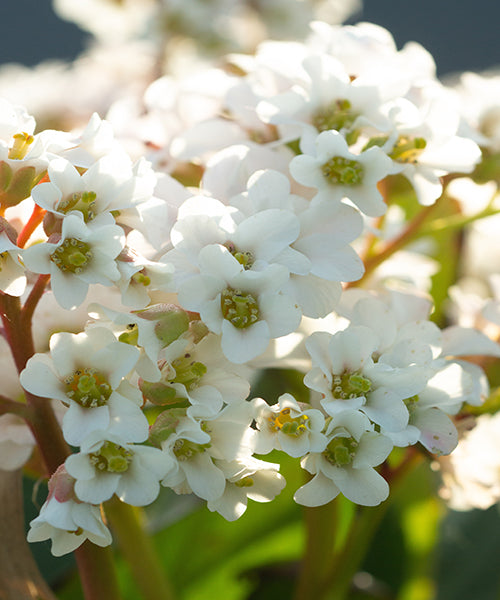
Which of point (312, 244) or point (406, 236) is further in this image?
point (406, 236)

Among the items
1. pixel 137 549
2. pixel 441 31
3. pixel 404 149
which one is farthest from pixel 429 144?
pixel 441 31

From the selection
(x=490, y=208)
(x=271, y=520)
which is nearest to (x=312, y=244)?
(x=490, y=208)

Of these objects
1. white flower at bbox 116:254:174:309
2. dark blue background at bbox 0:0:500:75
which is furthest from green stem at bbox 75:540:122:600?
dark blue background at bbox 0:0:500:75

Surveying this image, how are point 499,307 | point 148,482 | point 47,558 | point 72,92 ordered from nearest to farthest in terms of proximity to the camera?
point 148,482 < point 499,307 < point 47,558 < point 72,92

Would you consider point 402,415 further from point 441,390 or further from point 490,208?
point 490,208

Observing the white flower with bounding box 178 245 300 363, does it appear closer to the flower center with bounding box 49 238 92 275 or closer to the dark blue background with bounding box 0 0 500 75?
the flower center with bounding box 49 238 92 275

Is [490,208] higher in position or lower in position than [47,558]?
higher
